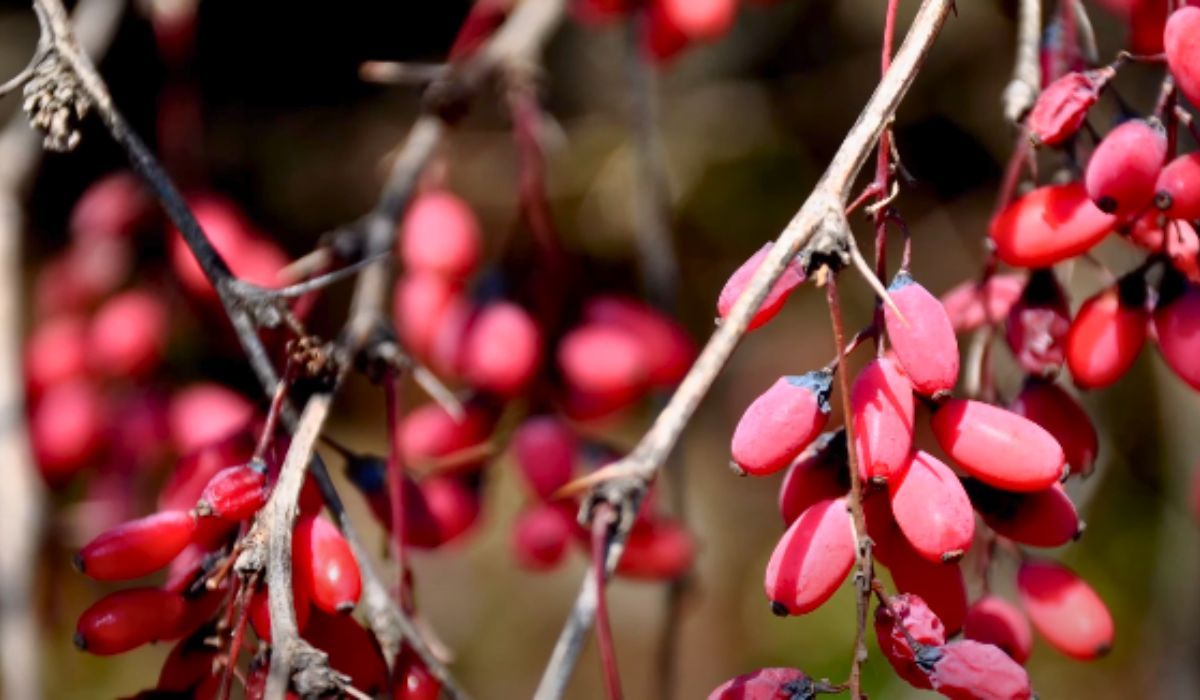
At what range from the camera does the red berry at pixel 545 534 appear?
48.7 inches

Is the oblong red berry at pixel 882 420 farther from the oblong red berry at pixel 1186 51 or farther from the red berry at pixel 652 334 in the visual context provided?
the red berry at pixel 652 334

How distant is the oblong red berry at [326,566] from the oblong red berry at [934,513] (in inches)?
10.8

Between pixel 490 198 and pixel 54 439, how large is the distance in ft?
3.06

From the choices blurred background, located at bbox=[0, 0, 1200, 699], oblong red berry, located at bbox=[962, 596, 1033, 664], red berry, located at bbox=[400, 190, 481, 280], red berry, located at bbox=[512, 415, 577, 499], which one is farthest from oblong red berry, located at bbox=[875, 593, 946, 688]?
blurred background, located at bbox=[0, 0, 1200, 699]

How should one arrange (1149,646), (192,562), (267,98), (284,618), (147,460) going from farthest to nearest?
(267,98)
(1149,646)
(147,460)
(192,562)
(284,618)

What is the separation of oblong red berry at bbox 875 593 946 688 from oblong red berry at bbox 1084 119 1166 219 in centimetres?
23

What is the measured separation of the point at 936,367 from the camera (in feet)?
2.18

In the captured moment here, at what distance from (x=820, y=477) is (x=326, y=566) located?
10.2 inches

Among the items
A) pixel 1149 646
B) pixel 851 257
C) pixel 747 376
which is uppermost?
pixel 851 257

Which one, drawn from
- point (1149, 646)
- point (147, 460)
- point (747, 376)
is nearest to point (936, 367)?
point (147, 460)

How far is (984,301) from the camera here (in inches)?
33.9

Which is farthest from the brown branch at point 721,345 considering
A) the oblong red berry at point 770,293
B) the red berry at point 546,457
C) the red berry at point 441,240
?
the red berry at point 441,240

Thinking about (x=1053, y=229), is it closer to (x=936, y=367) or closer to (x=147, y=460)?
(x=936, y=367)

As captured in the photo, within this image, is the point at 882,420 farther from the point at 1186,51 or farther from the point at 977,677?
the point at 1186,51
